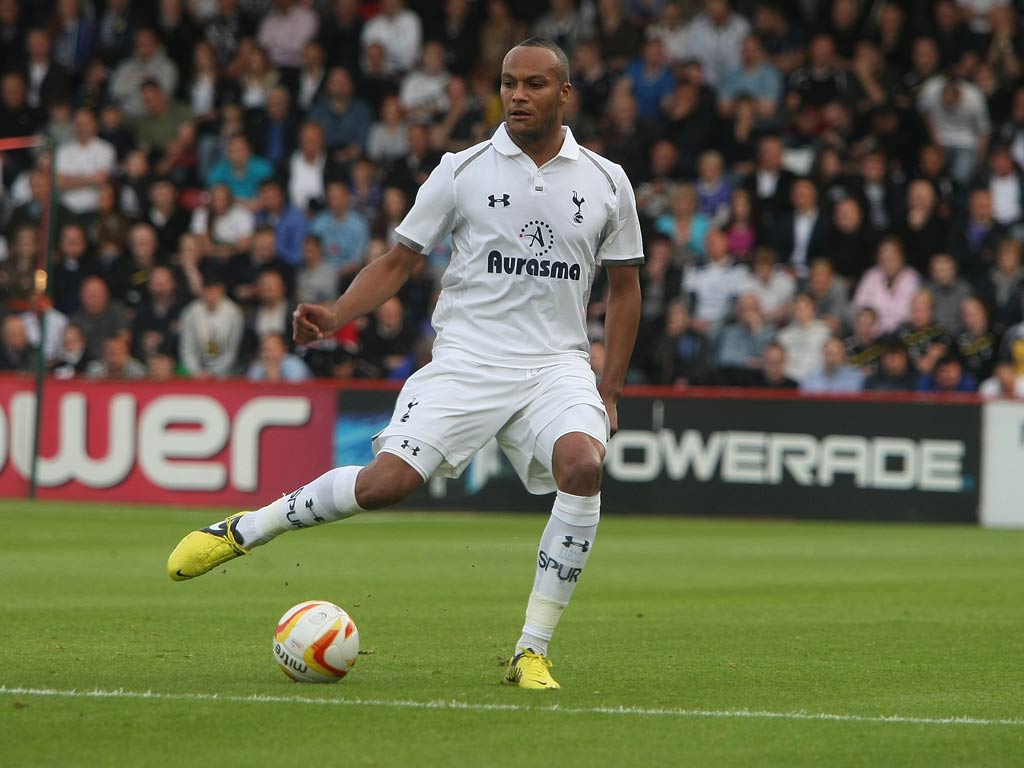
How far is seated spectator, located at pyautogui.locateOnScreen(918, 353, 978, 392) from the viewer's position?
62.0ft

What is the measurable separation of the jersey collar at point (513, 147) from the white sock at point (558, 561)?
1410mm

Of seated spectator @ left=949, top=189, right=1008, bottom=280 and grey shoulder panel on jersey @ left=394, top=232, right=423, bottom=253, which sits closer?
grey shoulder panel on jersey @ left=394, top=232, right=423, bottom=253

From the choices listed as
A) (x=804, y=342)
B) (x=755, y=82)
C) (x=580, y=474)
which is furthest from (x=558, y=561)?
(x=755, y=82)

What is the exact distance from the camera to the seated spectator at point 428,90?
74.6ft

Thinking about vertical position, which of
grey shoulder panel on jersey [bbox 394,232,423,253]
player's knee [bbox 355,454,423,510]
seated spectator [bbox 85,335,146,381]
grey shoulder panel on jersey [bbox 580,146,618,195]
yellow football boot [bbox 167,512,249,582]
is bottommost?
seated spectator [bbox 85,335,146,381]

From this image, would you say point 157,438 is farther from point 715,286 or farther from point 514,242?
point 514,242

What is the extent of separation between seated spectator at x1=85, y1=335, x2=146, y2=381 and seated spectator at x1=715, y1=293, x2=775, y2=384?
6.38 metres

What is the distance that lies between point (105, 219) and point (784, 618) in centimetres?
1414

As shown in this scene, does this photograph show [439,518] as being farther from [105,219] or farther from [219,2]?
[219,2]

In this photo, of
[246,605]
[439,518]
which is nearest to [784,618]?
[246,605]

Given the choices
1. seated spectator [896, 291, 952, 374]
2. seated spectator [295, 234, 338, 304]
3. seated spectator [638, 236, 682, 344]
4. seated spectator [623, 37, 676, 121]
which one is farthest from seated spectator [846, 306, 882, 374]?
seated spectator [295, 234, 338, 304]

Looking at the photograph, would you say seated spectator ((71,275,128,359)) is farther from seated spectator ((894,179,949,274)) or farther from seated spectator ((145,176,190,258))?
seated spectator ((894,179,949,274))

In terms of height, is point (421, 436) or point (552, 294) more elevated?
point (552, 294)

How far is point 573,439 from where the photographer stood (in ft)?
22.7
